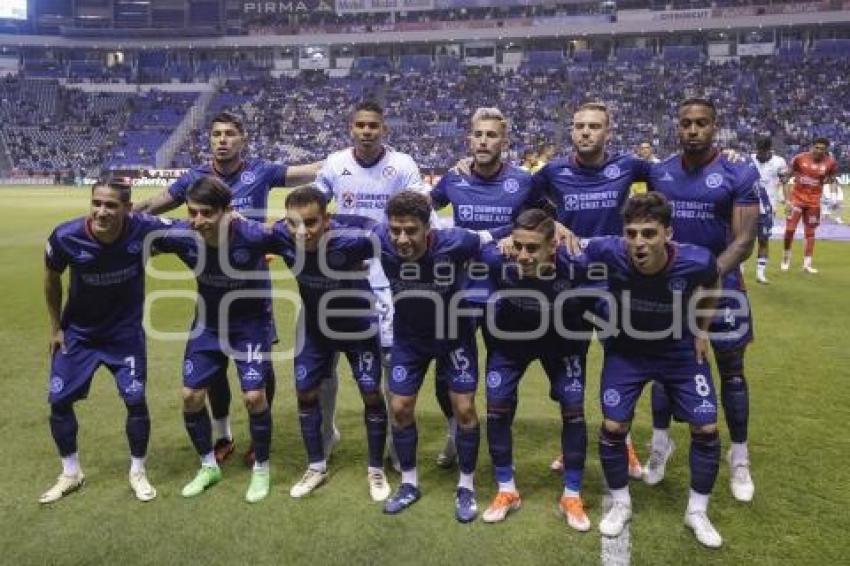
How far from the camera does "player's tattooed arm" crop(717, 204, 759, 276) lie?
4.93m

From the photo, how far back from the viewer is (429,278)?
4.98m

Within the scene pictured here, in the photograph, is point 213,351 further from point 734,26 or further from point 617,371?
point 734,26

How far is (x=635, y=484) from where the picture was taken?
5398 mm

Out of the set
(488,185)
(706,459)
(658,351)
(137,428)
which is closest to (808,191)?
(488,185)

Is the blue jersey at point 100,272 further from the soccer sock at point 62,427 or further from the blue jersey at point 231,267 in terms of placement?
the soccer sock at point 62,427

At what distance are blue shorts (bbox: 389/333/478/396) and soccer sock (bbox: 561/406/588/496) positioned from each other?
67 cm

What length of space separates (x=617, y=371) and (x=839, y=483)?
191 centimetres

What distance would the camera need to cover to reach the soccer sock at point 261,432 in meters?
5.33

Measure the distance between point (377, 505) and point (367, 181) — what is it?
2.49 metres

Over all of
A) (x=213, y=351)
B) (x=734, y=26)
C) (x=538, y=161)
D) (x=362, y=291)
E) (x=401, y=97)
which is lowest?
(x=213, y=351)

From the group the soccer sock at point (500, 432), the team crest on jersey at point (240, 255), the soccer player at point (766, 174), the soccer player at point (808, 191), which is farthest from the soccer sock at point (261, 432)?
the soccer player at point (808, 191)

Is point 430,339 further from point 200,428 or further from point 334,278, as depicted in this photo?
point 200,428

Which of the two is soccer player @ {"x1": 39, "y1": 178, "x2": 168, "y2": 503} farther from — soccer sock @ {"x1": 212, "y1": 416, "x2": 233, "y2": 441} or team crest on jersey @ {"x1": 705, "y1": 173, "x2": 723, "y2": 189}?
team crest on jersey @ {"x1": 705, "y1": 173, "x2": 723, "y2": 189}

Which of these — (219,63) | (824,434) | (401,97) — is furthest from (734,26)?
(824,434)
